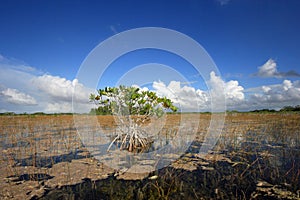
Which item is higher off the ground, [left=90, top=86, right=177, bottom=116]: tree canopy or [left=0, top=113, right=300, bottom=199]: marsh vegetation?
[left=90, top=86, right=177, bottom=116]: tree canopy

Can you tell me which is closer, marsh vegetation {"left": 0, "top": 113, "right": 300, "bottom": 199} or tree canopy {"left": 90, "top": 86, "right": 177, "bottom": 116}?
marsh vegetation {"left": 0, "top": 113, "right": 300, "bottom": 199}

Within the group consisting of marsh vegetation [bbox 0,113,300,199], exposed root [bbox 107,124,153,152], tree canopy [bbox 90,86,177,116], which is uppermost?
tree canopy [bbox 90,86,177,116]

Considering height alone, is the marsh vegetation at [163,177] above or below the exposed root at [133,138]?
below

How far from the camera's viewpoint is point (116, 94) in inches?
312

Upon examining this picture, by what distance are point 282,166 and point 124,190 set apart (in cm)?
461

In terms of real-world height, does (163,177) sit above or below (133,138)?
below

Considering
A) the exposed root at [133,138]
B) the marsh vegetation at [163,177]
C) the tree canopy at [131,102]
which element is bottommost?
the marsh vegetation at [163,177]

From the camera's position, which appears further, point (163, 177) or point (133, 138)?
point (133, 138)

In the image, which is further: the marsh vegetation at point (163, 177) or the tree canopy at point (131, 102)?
the tree canopy at point (131, 102)

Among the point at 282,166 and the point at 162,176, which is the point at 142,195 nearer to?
the point at 162,176

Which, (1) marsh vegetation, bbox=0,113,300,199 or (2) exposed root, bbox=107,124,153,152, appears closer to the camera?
(1) marsh vegetation, bbox=0,113,300,199

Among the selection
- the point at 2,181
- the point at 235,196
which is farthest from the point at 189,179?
the point at 2,181

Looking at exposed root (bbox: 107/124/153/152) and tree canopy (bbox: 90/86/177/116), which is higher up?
tree canopy (bbox: 90/86/177/116)

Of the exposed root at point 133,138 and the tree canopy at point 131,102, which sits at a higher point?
the tree canopy at point 131,102
